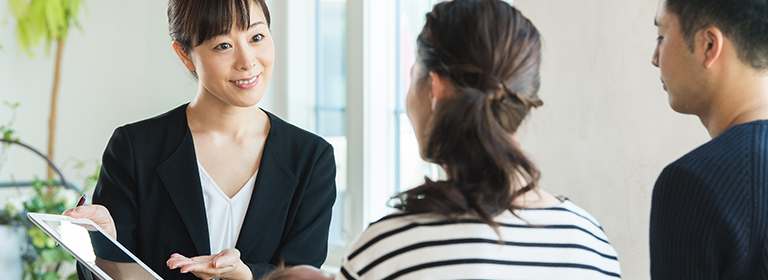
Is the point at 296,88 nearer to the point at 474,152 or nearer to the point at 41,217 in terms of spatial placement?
the point at 41,217

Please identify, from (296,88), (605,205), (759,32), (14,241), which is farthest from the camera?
(296,88)

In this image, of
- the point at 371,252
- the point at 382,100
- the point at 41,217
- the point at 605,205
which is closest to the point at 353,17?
the point at 382,100

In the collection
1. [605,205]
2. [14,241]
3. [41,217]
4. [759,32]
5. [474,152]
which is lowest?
[14,241]

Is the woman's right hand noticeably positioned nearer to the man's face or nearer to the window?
the man's face

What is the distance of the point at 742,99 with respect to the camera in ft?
2.62

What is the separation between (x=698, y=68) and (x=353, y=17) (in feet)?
5.66

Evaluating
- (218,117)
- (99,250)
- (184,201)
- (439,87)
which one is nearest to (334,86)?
(218,117)

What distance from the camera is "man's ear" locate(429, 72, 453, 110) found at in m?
0.71

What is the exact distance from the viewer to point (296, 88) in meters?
2.67

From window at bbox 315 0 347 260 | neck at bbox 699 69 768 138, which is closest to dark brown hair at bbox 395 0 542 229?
neck at bbox 699 69 768 138

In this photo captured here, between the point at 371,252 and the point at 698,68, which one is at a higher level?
the point at 698,68

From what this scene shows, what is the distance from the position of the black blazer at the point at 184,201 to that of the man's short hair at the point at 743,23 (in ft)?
2.47

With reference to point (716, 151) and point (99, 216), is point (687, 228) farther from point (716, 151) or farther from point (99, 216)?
point (99, 216)

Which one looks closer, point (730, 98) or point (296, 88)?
point (730, 98)
